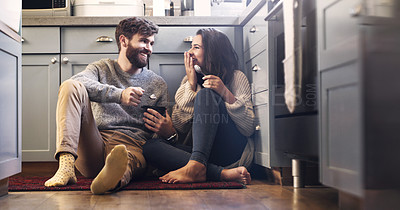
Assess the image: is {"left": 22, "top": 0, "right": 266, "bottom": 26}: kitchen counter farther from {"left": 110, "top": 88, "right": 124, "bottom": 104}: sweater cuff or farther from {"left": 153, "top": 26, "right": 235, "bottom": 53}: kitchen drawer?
{"left": 110, "top": 88, "right": 124, "bottom": 104}: sweater cuff

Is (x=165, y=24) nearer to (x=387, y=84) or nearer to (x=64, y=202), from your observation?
(x=64, y=202)

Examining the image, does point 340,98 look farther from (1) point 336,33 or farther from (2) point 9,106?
(2) point 9,106

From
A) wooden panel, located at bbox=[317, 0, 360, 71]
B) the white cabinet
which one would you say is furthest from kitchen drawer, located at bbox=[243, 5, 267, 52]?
wooden panel, located at bbox=[317, 0, 360, 71]

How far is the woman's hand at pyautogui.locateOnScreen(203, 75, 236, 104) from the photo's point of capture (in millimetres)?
1659

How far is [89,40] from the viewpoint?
1938 millimetres

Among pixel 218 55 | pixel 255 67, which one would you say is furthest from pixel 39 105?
pixel 255 67

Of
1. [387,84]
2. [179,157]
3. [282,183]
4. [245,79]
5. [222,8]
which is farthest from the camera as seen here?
[222,8]

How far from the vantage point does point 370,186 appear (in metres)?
0.38

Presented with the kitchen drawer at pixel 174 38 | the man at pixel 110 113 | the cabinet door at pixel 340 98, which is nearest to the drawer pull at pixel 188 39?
the kitchen drawer at pixel 174 38

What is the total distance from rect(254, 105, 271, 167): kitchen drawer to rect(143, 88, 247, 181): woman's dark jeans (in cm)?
6

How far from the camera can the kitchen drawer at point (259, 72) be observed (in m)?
1.53

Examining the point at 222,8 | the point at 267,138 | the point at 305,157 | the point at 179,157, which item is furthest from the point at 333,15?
the point at 222,8

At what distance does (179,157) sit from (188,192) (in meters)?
Result: 0.30

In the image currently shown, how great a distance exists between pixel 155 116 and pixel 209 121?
26 centimetres
